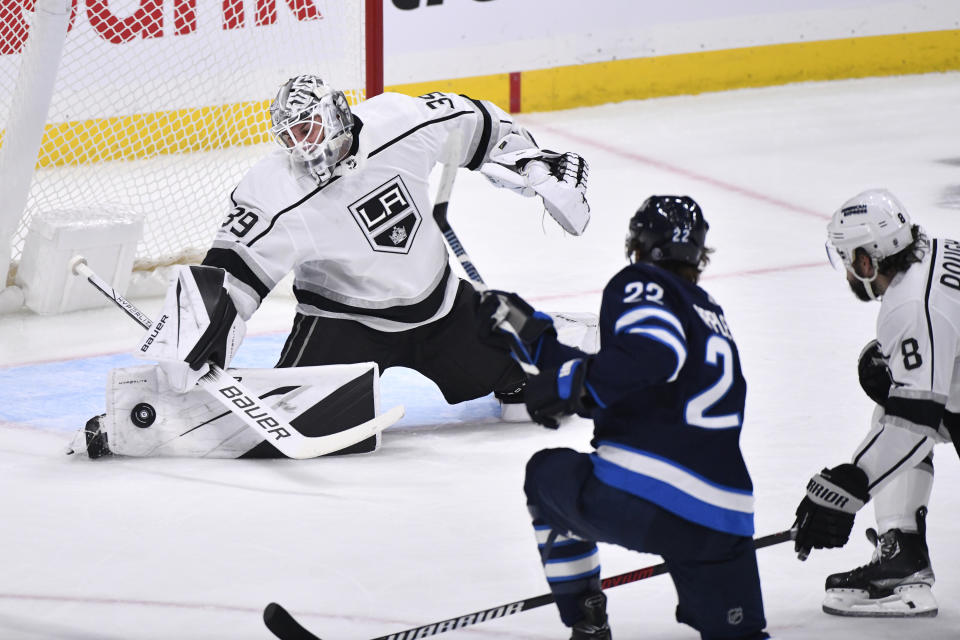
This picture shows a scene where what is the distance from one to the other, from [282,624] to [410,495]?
2.79 ft

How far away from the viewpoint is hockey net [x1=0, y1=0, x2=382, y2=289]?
16.4 ft

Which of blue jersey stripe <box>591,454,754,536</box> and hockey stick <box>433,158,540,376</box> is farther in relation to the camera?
hockey stick <box>433,158,540,376</box>

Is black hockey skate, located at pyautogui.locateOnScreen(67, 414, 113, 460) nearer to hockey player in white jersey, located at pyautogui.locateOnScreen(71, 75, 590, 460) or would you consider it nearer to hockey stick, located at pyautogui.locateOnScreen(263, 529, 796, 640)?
hockey player in white jersey, located at pyautogui.locateOnScreen(71, 75, 590, 460)

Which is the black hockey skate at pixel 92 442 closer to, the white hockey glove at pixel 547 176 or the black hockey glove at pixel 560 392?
the white hockey glove at pixel 547 176

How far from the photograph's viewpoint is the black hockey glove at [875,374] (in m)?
2.82

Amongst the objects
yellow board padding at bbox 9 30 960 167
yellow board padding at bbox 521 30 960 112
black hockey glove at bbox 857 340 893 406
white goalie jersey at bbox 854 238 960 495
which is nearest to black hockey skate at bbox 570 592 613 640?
white goalie jersey at bbox 854 238 960 495

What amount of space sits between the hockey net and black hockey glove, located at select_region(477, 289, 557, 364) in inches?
98.2

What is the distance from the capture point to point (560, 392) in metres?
2.29

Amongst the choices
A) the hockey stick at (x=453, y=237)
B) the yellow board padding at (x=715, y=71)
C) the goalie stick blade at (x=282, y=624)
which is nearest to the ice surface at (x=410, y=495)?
the goalie stick blade at (x=282, y=624)

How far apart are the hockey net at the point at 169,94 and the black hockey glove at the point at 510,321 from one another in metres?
2.50

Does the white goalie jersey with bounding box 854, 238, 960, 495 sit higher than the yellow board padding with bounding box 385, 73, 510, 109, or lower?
lower

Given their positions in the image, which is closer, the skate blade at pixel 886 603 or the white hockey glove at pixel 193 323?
the skate blade at pixel 886 603

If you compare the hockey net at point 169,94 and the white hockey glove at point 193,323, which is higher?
the hockey net at point 169,94

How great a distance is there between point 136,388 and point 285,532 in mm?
590
